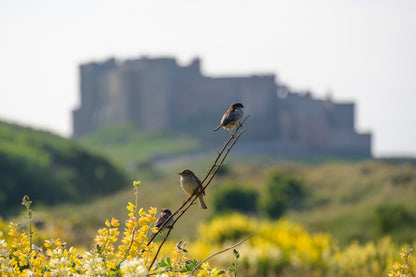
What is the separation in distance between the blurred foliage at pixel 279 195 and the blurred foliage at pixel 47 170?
809 centimetres

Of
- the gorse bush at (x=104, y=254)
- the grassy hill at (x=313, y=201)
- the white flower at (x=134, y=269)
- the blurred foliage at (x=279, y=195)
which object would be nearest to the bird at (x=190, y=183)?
the gorse bush at (x=104, y=254)

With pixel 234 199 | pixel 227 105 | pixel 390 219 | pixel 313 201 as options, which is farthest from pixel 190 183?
pixel 227 105

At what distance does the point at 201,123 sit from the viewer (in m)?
63.9

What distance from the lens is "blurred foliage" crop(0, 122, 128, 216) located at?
71.1 feet

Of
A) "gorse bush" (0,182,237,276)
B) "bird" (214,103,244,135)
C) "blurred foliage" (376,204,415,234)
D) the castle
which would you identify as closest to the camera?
"gorse bush" (0,182,237,276)

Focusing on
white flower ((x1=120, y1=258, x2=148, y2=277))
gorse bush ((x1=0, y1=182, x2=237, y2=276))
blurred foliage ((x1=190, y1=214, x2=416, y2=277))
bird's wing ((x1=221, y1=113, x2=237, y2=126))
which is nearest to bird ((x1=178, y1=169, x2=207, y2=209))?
gorse bush ((x1=0, y1=182, x2=237, y2=276))

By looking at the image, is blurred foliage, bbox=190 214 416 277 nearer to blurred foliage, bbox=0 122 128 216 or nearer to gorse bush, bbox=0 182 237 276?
gorse bush, bbox=0 182 237 276

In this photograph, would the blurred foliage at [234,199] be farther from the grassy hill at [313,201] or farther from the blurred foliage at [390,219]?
the blurred foliage at [390,219]

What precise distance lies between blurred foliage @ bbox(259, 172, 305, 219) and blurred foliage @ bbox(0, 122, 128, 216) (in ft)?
26.6

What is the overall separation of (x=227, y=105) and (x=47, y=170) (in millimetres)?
41774

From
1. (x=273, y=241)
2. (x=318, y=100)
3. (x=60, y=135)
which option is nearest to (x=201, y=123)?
(x=318, y=100)

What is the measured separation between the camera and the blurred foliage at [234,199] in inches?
758

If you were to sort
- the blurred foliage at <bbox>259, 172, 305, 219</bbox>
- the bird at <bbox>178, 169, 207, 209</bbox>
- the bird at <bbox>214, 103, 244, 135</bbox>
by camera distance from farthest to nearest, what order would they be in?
the blurred foliage at <bbox>259, 172, 305, 219</bbox> < the bird at <bbox>214, 103, 244, 135</bbox> < the bird at <bbox>178, 169, 207, 209</bbox>

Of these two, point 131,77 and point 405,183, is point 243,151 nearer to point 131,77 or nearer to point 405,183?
point 131,77
